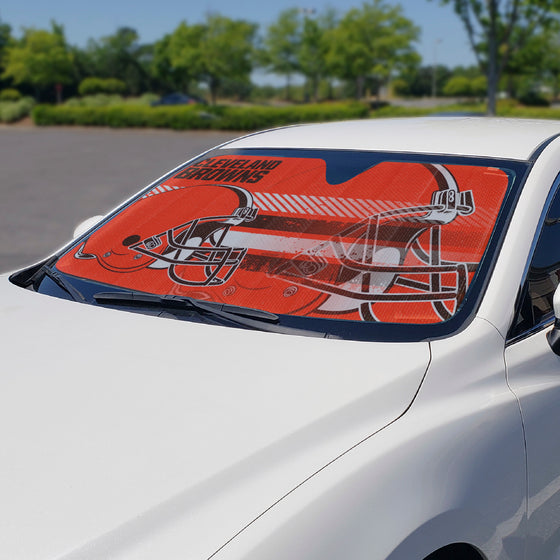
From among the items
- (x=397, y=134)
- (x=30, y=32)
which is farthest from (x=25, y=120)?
(x=397, y=134)

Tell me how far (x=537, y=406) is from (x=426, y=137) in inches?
48.0

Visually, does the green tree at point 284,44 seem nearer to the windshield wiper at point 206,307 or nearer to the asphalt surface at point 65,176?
the asphalt surface at point 65,176

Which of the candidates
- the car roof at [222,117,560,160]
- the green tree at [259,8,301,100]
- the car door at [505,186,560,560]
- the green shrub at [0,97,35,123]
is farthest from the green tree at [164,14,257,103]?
the car door at [505,186,560,560]

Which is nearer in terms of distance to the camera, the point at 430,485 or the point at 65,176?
the point at 430,485

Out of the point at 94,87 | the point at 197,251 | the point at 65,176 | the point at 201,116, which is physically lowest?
the point at 65,176

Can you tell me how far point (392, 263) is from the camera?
2.33 m

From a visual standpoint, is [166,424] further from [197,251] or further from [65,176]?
[65,176]

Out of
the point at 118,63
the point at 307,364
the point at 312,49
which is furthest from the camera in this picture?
the point at 118,63

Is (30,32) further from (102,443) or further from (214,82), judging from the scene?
(102,443)

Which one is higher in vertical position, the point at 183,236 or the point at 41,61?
the point at 41,61

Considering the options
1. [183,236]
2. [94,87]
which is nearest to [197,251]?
[183,236]

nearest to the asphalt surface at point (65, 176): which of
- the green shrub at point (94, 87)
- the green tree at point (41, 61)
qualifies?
the green tree at point (41, 61)

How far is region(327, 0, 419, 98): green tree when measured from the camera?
5019 centimetres

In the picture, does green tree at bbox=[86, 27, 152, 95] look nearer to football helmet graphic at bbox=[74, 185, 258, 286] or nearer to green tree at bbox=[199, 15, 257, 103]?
green tree at bbox=[199, 15, 257, 103]
